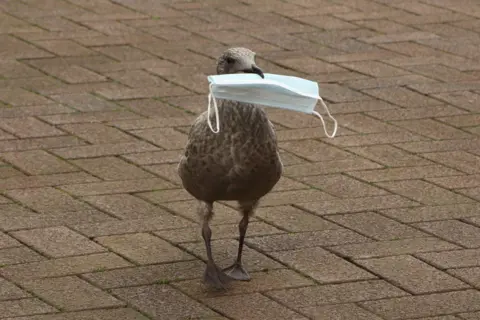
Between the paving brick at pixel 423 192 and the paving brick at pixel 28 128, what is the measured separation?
2190 millimetres

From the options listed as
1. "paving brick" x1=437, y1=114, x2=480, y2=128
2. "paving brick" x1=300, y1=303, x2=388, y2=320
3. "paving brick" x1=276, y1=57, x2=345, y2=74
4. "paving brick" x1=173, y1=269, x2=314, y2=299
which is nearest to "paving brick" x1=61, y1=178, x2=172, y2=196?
"paving brick" x1=173, y1=269, x2=314, y2=299

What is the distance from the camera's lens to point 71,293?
5777 millimetres

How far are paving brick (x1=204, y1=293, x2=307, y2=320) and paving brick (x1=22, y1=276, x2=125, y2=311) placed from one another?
1.46ft

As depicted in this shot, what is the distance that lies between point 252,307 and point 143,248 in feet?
2.91

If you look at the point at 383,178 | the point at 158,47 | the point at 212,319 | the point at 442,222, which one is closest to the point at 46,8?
the point at 158,47

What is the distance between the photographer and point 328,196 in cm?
713

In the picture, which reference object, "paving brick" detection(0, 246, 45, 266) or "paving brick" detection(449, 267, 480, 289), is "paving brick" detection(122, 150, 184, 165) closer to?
"paving brick" detection(0, 246, 45, 266)

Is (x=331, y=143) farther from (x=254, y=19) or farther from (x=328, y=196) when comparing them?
(x=254, y=19)

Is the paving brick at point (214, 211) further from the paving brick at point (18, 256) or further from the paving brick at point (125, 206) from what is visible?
the paving brick at point (18, 256)

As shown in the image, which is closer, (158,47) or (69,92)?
(69,92)

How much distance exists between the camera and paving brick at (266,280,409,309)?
5.74 metres

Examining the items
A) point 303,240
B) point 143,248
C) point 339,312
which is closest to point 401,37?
point 303,240

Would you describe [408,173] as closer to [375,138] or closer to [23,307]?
[375,138]

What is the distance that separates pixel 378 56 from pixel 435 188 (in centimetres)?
281
